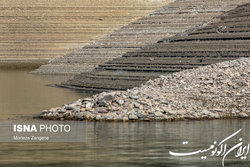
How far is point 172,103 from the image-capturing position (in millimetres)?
25203

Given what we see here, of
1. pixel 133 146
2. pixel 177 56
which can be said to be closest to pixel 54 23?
pixel 177 56

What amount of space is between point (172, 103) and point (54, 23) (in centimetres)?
6703


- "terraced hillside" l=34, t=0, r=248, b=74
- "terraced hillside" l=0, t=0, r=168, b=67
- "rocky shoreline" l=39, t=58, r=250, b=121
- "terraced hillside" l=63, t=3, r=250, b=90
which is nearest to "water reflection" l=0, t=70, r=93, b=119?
"rocky shoreline" l=39, t=58, r=250, b=121

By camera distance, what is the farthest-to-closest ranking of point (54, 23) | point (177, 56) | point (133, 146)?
1. point (54, 23)
2. point (177, 56)
3. point (133, 146)

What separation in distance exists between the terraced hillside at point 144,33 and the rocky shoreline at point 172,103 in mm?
40262

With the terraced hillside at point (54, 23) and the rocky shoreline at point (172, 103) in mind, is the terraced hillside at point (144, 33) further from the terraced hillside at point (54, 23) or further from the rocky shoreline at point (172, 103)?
the rocky shoreline at point (172, 103)

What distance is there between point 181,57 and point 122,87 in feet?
18.0

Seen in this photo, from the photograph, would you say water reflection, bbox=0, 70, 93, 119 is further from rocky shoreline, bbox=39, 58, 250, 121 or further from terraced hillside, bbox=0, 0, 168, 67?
terraced hillside, bbox=0, 0, 168, 67

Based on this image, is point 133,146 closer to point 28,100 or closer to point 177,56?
point 28,100

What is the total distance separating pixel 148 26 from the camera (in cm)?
7681

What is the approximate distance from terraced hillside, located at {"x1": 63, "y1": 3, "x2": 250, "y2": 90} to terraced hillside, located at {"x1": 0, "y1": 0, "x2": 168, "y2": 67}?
118ft

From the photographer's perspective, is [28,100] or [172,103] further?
[28,100]

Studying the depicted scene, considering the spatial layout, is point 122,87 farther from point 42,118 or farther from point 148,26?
point 148,26

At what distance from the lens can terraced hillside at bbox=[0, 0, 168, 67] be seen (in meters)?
85.4
